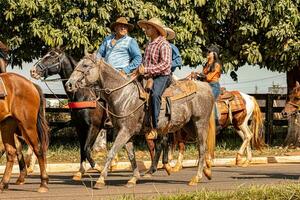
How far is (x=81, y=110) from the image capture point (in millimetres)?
13547

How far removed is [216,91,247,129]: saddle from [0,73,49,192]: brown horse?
7.14 meters

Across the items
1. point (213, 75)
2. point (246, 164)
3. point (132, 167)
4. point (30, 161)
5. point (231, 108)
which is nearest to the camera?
point (132, 167)

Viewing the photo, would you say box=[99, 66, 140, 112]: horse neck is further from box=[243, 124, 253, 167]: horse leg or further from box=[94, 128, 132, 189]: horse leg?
box=[243, 124, 253, 167]: horse leg

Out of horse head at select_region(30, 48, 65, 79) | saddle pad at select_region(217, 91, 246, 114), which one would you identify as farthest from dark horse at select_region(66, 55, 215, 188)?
saddle pad at select_region(217, 91, 246, 114)

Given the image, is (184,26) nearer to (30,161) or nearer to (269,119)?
(269,119)

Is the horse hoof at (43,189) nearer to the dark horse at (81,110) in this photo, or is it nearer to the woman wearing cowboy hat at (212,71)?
the dark horse at (81,110)

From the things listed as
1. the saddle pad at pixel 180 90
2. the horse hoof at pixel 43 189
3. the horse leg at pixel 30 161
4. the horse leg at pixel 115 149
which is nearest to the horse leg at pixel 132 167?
the horse leg at pixel 115 149

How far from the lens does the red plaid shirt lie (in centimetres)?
1188

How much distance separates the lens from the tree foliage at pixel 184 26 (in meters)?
19.4

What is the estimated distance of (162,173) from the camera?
49.3 feet

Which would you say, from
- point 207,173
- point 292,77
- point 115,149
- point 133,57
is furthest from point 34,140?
point 292,77

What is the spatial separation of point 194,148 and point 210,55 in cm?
637

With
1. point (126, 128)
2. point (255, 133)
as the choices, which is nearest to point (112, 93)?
point (126, 128)

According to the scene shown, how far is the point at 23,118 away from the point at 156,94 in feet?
7.06
